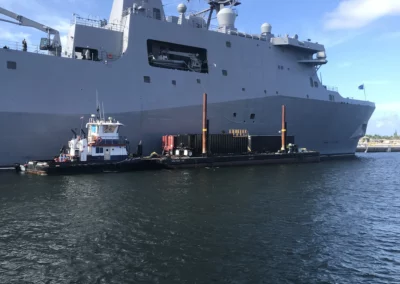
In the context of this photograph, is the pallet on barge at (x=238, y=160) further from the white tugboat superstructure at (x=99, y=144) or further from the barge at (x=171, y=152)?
the white tugboat superstructure at (x=99, y=144)

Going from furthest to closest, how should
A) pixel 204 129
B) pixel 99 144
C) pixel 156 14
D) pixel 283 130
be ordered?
pixel 283 130 → pixel 156 14 → pixel 204 129 → pixel 99 144

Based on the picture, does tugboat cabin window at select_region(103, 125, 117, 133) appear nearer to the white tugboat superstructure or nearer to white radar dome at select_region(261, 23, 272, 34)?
the white tugboat superstructure

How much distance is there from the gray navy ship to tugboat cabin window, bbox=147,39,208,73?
0.07 m

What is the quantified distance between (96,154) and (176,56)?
9.38 metres

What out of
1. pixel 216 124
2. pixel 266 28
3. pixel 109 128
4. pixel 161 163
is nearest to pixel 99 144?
pixel 109 128

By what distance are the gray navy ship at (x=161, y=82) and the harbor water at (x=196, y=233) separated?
198 inches

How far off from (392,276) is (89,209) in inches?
336

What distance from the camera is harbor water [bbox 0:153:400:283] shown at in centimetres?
664

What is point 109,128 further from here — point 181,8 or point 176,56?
point 181,8

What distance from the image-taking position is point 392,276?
668 cm

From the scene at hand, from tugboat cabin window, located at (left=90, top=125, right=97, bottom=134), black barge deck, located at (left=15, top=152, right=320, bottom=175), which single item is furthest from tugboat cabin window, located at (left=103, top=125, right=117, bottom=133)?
black barge deck, located at (left=15, top=152, right=320, bottom=175)

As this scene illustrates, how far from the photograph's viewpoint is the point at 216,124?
25.4 m

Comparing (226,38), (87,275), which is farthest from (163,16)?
(87,275)

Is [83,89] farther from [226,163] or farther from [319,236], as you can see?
[319,236]
